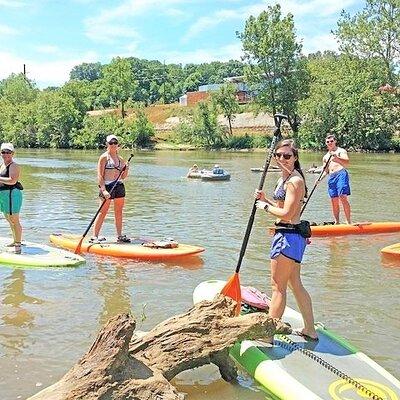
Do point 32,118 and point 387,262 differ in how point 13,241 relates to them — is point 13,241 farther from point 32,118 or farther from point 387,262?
point 32,118

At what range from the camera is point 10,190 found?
350 inches

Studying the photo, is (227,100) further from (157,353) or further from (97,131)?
(157,353)

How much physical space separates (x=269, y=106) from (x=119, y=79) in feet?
79.7

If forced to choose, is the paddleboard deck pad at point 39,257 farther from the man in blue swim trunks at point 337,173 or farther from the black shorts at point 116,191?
the man in blue swim trunks at point 337,173

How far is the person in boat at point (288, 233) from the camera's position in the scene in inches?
206

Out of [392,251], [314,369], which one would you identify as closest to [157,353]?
[314,369]

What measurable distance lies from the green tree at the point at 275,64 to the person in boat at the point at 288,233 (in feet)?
192

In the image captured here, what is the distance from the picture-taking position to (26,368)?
5387mm

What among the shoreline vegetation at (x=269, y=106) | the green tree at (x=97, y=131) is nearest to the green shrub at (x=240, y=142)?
the shoreline vegetation at (x=269, y=106)

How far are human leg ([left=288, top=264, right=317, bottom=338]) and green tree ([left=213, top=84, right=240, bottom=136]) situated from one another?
6106 centimetres

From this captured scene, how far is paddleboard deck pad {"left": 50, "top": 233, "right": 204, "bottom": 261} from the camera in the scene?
9.30 metres

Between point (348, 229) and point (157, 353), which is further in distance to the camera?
point (348, 229)

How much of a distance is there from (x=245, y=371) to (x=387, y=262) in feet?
16.7

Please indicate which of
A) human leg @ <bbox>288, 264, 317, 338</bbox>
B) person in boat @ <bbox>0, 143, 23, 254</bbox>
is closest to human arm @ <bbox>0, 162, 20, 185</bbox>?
person in boat @ <bbox>0, 143, 23, 254</bbox>
